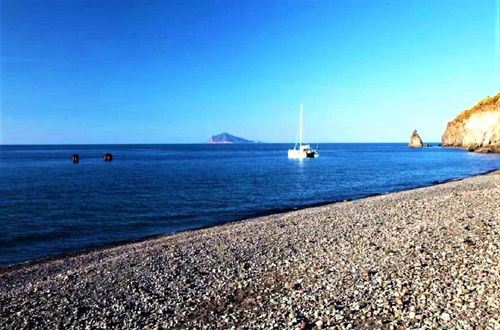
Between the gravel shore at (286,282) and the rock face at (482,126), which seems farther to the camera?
the rock face at (482,126)

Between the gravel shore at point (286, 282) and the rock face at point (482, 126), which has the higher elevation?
the rock face at point (482, 126)

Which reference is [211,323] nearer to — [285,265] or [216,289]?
[216,289]

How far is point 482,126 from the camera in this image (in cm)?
13000

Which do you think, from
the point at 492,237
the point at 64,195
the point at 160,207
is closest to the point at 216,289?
the point at 492,237

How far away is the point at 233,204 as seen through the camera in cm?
3491

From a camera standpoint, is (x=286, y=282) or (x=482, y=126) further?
(x=482, y=126)

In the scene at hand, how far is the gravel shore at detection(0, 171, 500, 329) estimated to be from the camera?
891 centimetres

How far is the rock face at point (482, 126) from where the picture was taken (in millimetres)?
120062

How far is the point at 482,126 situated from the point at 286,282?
143 metres

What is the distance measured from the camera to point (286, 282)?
11422 mm

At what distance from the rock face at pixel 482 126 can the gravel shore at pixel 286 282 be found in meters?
121

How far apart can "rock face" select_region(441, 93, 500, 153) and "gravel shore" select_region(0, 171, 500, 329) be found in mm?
121415

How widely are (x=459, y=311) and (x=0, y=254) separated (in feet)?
69.9

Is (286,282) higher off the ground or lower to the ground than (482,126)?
lower
